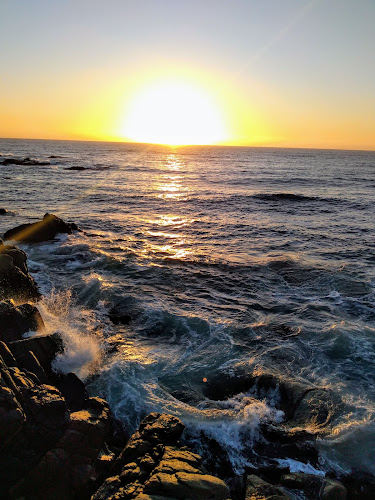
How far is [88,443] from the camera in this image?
600 cm

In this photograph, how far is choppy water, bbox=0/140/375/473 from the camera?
786 cm

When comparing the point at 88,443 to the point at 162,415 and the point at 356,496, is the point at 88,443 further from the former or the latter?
the point at 356,496

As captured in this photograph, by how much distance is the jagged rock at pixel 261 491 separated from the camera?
5.54 meters

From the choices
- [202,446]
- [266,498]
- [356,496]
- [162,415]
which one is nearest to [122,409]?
[162,415]

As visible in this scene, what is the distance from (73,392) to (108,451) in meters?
1.70

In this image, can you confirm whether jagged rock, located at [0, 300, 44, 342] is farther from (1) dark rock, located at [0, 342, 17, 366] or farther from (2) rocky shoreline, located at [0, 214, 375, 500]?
(1) dark rock, located at [0, 342, 17, 366]

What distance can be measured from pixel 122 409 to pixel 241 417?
2872 mm

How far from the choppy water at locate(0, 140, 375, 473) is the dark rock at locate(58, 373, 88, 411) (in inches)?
31.4

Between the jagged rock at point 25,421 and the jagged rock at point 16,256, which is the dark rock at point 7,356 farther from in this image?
the jagged rock at point 16,256

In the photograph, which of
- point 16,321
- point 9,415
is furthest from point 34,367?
point 9,415

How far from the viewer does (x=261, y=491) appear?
5664 millimetres

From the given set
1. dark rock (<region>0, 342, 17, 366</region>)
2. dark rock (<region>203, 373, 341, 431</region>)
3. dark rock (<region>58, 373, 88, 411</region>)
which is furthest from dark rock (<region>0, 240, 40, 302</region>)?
dark rock (<region>203, 373, 341, 431</region>)

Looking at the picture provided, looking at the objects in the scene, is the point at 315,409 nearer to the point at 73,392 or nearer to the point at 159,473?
the point at 159,473

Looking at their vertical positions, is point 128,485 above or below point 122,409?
above
